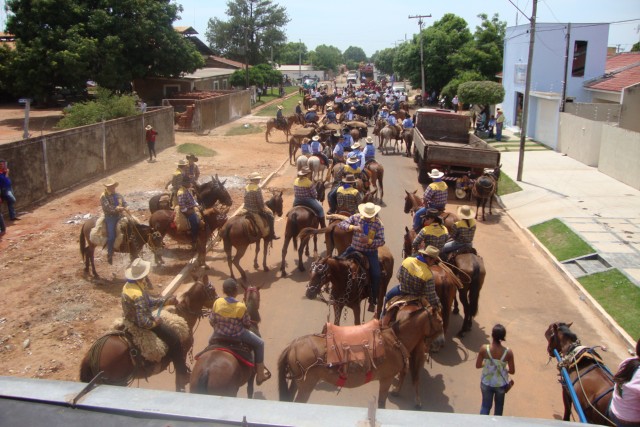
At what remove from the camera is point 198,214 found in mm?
11102

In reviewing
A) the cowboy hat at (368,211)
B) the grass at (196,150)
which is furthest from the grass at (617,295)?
the grass at (196,150)

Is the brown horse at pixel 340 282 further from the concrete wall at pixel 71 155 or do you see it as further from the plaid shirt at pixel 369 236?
the concrete wall at pixel 71 155

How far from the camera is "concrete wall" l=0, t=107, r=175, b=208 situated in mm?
15242

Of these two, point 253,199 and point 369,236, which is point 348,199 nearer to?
point 253,199

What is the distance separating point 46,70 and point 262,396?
2884 centimetres

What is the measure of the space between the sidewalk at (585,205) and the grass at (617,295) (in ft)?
0.84

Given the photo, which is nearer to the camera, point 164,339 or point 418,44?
point 164,339

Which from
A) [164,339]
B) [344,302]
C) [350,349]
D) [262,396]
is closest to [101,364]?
[164,339]

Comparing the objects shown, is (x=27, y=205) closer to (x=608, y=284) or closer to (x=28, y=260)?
(x=28, y=260)

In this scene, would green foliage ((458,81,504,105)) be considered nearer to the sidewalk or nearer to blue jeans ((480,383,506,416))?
the sidewalk

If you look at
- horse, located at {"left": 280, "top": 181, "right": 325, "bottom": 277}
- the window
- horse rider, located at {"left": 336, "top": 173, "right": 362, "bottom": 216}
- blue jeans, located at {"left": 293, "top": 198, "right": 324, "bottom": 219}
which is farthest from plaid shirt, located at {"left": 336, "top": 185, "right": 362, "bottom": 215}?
the window

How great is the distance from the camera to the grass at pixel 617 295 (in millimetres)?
9188

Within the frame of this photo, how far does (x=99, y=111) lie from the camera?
2298 centimetres

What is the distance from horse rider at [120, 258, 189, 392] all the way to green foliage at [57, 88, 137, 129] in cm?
1801
